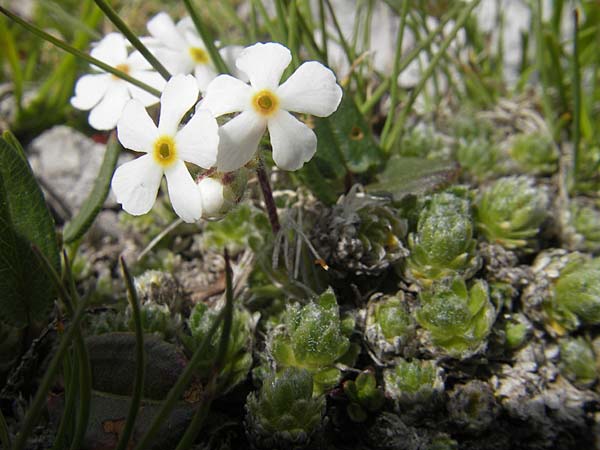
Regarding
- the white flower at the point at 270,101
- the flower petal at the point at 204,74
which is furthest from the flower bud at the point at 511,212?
the flower petal at the point at 204,74

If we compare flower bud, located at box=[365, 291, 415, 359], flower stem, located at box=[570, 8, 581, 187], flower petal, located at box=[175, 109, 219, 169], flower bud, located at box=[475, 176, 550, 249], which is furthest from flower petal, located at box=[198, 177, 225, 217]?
flower stem, located at box=[570, 8, 581, 187]

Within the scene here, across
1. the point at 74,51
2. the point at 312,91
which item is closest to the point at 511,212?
the point at 312,91

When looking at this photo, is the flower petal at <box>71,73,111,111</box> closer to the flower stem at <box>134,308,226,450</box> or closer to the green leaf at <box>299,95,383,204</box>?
the green leaf at <box>299,95,383,204</box>

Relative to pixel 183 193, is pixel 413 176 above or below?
above

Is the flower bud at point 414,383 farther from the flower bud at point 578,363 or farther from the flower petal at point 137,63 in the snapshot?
the flower petal at point 137,63

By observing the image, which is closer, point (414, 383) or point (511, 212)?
point (414, 383)

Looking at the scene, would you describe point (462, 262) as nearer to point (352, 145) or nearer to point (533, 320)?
point (533, 320)

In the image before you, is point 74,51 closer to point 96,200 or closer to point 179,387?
point 96,200
